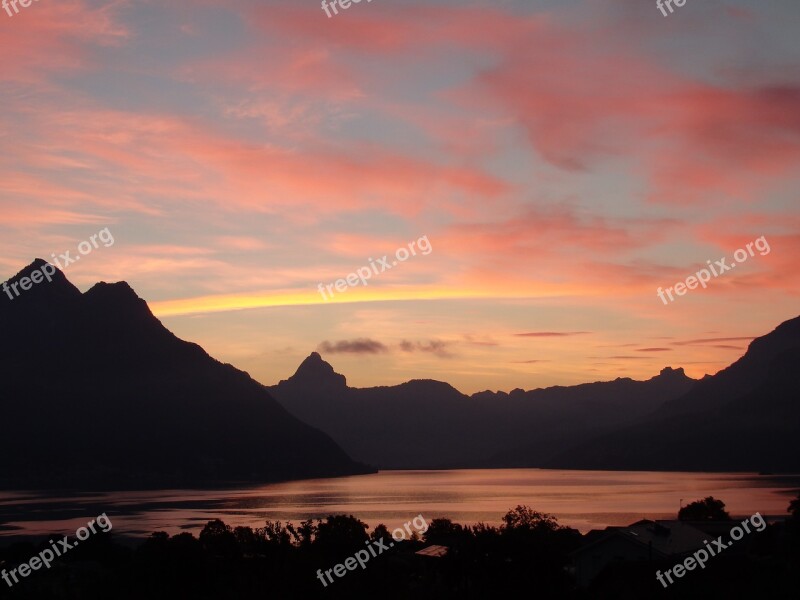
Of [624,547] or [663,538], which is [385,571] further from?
[663,538]

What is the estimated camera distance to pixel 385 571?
5834 centimetres

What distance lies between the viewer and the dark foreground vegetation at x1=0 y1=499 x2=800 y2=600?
151ft

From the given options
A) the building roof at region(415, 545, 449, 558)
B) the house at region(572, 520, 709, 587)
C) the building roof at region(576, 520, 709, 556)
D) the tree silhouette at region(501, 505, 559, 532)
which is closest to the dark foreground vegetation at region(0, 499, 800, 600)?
the building roof at region(415, 545, 449, 558)

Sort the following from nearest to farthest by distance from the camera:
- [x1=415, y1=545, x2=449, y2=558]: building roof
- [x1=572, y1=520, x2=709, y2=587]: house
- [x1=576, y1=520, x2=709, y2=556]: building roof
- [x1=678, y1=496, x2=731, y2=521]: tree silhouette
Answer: [x1=576, y1=520, x2=709, y2=556]: building roof → [x1=572, y1=520, x2=709, y2=587]: house → [x1=415, y1=545, x2=449, y2=558]: building roof → [x1=678, y1=496, x2=731, y2=521]: tree silhouette

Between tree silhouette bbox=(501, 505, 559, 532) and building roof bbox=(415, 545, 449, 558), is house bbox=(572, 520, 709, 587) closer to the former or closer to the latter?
building roof bbox=(415, 545, 449, 558)

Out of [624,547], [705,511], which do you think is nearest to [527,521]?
[705,511]

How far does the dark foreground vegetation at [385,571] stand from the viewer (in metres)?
46.0

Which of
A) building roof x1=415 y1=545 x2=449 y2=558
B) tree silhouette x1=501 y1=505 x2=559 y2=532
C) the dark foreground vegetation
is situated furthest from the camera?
tree silhouette x1=501 y1=505 x2=559 y2=532

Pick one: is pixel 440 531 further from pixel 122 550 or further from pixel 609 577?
pixel 609 577

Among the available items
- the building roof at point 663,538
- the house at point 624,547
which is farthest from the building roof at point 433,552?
the building roof at point 663,538

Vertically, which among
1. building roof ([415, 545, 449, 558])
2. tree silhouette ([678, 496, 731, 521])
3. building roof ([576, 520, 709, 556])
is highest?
building roof ([576, 520, 709, 556])

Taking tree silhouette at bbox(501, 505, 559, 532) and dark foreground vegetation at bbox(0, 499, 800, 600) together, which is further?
tree silhouette at bbox(501, 505, 559, 532)

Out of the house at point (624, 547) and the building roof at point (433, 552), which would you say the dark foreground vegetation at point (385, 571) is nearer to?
the building roof at point (433, 552)

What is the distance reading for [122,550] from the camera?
10819 centimetres
